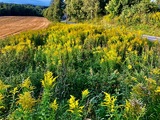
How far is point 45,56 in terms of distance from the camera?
6.65 metres

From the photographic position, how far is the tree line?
1167 inches

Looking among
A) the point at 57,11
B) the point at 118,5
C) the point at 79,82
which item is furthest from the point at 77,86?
the point at 57,11

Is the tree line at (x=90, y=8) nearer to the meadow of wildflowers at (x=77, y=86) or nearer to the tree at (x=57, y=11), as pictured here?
the tree at (x=57, y=11)

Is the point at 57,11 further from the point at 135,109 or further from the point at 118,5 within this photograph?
the point at 135,109

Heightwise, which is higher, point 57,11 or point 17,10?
point 57,11

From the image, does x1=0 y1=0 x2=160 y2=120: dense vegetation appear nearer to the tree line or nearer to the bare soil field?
the tree line

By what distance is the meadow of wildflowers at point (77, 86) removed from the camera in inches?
120

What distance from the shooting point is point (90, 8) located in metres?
36.2

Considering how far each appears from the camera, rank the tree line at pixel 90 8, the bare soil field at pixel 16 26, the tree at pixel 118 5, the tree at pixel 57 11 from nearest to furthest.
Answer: the tree line at pixel 90 8 < the tree at pixel 118 5 < the bare soil field at pixel 16 26 < the tree at pixel 57 11

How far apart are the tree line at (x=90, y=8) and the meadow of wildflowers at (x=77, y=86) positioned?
871 inches

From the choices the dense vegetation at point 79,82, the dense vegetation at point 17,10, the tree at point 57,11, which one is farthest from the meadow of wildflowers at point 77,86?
the dense vegetation at point 17,10

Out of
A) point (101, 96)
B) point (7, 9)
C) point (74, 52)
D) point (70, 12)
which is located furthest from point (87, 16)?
point (101, 96)

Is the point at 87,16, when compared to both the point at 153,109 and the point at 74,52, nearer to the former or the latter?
the point at 74,52

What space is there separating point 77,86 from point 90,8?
32.1 meters
